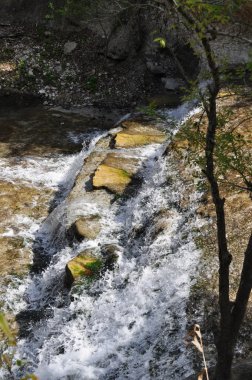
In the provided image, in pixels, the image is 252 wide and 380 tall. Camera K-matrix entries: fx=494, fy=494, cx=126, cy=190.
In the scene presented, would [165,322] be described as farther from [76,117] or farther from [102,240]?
[76,117]

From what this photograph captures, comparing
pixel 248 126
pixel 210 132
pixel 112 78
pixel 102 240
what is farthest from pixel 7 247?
pixel 112 78

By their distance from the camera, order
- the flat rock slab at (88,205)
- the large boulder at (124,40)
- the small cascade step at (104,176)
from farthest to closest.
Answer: the large boulder at (124,40)
the flat rock slab at (88,205)
the small cascade step at (104,176)

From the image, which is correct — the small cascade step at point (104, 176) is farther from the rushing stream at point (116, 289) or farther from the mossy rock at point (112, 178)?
the rushing stream at point (116, 289)

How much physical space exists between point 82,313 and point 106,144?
513 cm

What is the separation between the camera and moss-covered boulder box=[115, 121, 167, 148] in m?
10.9

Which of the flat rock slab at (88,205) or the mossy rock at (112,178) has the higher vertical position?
the mossy rock at (112,178)

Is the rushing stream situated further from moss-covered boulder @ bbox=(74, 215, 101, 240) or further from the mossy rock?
the mossy rock

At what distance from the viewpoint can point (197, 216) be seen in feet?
24.8

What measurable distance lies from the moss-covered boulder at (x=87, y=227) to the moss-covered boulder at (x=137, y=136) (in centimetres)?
264

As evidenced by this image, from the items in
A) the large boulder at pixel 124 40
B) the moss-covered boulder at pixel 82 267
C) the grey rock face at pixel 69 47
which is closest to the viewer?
the moss-covered boulder at pixel 82 267

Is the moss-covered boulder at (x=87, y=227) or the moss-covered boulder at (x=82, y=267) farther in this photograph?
the moss-covered boulder at (x=87, y=227)

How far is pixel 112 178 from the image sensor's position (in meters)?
9.48

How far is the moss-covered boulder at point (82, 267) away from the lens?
7.31 m

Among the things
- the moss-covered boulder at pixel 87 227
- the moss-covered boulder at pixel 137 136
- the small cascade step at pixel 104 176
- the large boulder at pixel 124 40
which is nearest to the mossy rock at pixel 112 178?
the small cascade step at pixel 104 176
